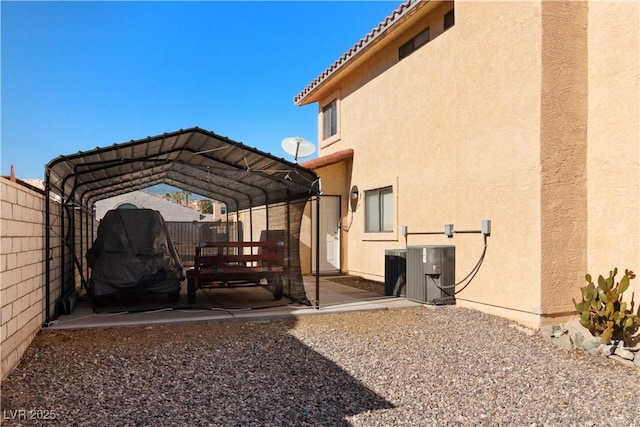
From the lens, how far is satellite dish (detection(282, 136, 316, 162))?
11.7 meters

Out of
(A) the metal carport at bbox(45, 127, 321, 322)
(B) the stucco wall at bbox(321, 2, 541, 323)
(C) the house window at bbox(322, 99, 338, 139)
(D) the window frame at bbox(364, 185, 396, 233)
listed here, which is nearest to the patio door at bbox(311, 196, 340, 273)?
(D) the window frame at bbox(364, 185, 396, 233)

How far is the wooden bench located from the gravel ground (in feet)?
5.76

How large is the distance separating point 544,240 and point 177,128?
6.01 m

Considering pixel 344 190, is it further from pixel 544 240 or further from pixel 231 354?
pixel 231 354

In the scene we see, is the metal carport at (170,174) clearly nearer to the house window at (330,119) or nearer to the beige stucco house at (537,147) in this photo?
the beige stucco house at (537,147)

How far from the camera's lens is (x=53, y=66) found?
39.7ft

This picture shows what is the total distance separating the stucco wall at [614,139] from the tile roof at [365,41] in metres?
4.11

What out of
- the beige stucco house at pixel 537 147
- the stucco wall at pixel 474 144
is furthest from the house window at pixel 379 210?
Result: the beige stucco house at pixel 537 147

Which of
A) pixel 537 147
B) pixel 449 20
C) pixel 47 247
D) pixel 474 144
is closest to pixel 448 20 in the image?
pixel 449 20

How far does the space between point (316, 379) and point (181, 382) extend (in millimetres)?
1357

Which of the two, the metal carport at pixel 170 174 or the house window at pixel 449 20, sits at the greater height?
the house window at pixel 449 20

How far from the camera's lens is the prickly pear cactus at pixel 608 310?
5.89 meters

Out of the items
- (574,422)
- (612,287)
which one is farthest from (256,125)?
(574,422)

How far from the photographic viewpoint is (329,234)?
14.3m
